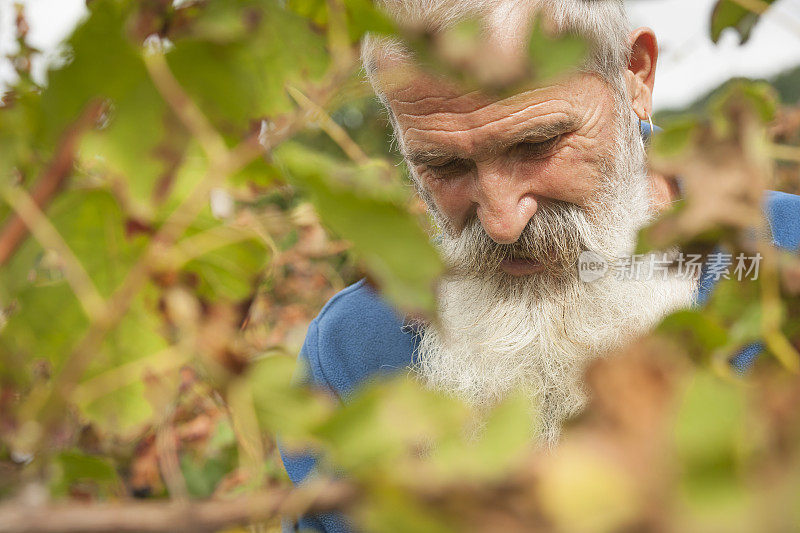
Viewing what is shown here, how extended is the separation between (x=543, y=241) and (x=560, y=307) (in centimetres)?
20

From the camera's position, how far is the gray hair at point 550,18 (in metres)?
1.39

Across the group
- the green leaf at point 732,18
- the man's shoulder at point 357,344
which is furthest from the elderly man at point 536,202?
the green leaf at point 732,18

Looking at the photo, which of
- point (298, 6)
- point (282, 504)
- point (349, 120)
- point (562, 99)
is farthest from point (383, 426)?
point (349, 120)

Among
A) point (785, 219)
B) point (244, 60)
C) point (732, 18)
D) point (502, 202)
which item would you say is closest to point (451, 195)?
point (502, 202)

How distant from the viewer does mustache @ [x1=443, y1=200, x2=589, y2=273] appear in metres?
1.60

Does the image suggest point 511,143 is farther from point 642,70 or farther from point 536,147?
point 642,70

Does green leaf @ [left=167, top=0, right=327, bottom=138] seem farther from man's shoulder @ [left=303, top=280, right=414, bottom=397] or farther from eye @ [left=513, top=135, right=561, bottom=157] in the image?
man's shoulder @ [left=303, top=280, right=414, bottom=397]

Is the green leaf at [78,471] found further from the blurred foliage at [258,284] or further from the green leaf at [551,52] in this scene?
the green leaf at [551,52]

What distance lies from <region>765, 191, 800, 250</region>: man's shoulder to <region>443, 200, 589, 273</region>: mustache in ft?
2.09

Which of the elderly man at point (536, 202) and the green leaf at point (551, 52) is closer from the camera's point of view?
the green leaf at point (551, 52)

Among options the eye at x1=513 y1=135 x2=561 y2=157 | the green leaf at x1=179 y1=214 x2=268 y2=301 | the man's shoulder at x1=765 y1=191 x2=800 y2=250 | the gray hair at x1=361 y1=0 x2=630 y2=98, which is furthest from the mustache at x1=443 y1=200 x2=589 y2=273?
the green leaf at x1=179 y1=214 x2=268 y2=301

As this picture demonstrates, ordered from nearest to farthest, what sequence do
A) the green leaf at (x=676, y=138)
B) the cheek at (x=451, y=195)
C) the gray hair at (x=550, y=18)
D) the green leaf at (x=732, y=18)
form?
the green leaf at (x=676, y=138)
the green leaf at (x=732, y=18)
the gray hair at (x=550, y=18)
the cheek at (x=451, y=195)

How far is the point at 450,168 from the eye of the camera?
1618mm

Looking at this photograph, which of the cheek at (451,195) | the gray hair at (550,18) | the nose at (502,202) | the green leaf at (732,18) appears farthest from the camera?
the cheek at (451,195)
